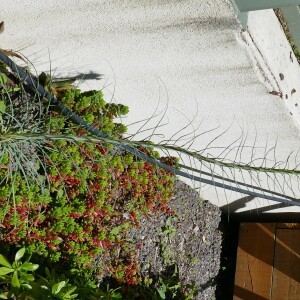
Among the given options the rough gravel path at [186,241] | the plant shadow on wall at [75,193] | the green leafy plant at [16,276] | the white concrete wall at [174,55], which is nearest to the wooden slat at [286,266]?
the rough gravel path at [186,241]

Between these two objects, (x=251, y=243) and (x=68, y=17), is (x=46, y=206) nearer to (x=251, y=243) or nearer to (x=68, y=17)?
(x=68, y=17)

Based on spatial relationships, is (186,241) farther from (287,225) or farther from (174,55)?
(174,55)

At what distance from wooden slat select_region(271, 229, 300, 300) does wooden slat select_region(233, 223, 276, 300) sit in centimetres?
6

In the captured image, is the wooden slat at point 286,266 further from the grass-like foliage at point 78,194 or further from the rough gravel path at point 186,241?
the grass-like foliage at point 78,194

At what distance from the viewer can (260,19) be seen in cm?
310

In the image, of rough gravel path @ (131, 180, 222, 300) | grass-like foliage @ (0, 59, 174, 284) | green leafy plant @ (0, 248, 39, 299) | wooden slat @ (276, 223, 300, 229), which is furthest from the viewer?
wooden slat @ (276, 223, 300, 229)

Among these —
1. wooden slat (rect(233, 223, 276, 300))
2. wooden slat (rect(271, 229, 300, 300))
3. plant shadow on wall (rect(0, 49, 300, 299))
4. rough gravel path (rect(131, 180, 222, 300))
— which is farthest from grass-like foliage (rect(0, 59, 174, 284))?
wooden slat (rect(271, 229, 300, 300))

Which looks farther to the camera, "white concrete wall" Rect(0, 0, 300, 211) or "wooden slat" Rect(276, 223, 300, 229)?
"wooden slat" Rect(276, 223, 300, 229)

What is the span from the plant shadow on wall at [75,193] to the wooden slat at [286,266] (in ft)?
2.48

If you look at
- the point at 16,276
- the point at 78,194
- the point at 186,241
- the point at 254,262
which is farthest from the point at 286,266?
the point at 16,276

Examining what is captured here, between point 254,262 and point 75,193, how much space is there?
7.89 ft

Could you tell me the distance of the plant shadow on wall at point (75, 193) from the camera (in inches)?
119

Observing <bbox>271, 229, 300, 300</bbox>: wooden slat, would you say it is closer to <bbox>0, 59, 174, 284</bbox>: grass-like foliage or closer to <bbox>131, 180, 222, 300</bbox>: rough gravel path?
<bbox>131, 180, 222, 300</bbox>: rough gravel path

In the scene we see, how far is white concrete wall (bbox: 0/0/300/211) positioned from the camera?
302 centimetres
